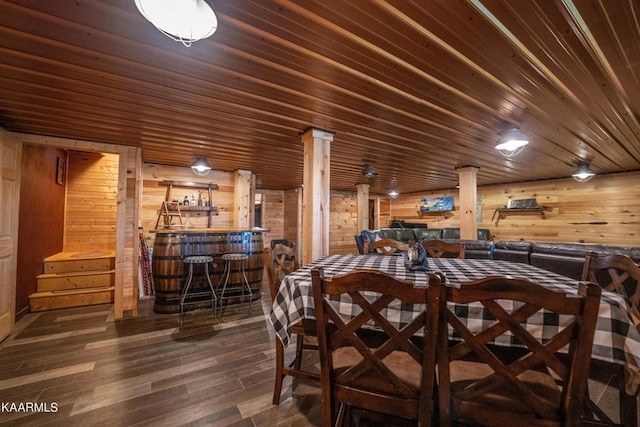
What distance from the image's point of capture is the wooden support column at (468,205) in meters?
4.67

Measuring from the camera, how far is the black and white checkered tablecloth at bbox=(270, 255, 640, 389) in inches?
40.4

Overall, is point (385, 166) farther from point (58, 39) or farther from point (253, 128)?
point (58, 39)

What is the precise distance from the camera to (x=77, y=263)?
378 centimetres

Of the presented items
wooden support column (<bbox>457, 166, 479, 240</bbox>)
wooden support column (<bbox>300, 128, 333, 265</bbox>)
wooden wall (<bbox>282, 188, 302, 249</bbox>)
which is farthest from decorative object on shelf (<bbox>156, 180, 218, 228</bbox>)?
wooden support column (<bbox>457, 166, 479, 240</bbox>)

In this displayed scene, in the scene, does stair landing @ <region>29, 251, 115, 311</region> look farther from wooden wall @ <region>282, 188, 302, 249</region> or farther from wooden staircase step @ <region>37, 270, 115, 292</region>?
wooden wall @ <region>282, 188, 302, 249</region>

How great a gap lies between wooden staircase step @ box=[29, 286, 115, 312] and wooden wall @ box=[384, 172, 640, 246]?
Result: 9042 mm

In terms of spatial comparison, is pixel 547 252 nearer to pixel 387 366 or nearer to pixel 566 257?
pixel 566 257

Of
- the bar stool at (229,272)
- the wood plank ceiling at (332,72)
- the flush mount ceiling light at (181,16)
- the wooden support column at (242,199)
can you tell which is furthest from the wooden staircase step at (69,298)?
the flush mount ceiling light at (181,16)

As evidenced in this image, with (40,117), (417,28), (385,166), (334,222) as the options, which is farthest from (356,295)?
(334,222)

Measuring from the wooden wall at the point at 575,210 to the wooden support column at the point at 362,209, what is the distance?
366cm

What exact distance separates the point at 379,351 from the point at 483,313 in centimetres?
56

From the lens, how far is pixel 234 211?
5301 mm

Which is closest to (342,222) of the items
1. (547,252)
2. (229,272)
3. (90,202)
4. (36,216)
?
(229,272)

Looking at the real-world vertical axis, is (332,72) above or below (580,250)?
above
